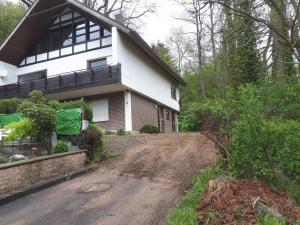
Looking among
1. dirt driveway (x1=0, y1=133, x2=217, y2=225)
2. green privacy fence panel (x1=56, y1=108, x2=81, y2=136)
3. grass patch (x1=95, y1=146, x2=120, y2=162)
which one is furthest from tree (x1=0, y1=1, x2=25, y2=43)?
dirt driveway (x1=0, y1=133, x2=217, y2=225)

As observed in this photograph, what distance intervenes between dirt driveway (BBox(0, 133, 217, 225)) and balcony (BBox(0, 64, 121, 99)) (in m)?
7.28

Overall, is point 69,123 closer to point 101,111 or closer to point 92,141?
point 92,141

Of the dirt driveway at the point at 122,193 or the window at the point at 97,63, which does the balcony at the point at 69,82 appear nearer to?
the window at the point at 97,63

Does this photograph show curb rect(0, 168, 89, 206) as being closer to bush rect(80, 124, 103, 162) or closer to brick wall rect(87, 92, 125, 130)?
bush rect(80, 124, 103, 162)

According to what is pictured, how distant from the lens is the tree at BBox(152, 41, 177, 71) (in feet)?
157

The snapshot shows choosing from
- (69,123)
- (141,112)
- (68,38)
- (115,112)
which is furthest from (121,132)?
(68,38)

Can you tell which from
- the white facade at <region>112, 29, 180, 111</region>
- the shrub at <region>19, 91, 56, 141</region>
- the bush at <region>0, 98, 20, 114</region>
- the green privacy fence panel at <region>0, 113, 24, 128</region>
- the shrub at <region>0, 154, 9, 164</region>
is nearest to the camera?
the shrub at <region>0, 154, 9, 164</region>

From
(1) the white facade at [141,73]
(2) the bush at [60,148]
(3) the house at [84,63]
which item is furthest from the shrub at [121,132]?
(2) the bush at [60,148]

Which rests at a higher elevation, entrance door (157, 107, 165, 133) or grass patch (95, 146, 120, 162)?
entrance door (157, 107, 165, 133)

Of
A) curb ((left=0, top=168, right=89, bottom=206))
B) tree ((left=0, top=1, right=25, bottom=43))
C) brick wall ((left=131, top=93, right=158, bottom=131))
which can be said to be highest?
tree ((left=0, top=1, right=25, bottom=43))

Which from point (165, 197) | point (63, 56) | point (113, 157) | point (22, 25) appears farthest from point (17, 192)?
point (22, 25)

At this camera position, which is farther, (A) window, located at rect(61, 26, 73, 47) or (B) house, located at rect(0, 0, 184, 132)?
(A) window, located at rect(61, 26, 73, 47)

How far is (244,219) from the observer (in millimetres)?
6785

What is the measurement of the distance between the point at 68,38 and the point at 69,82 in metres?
4.15
